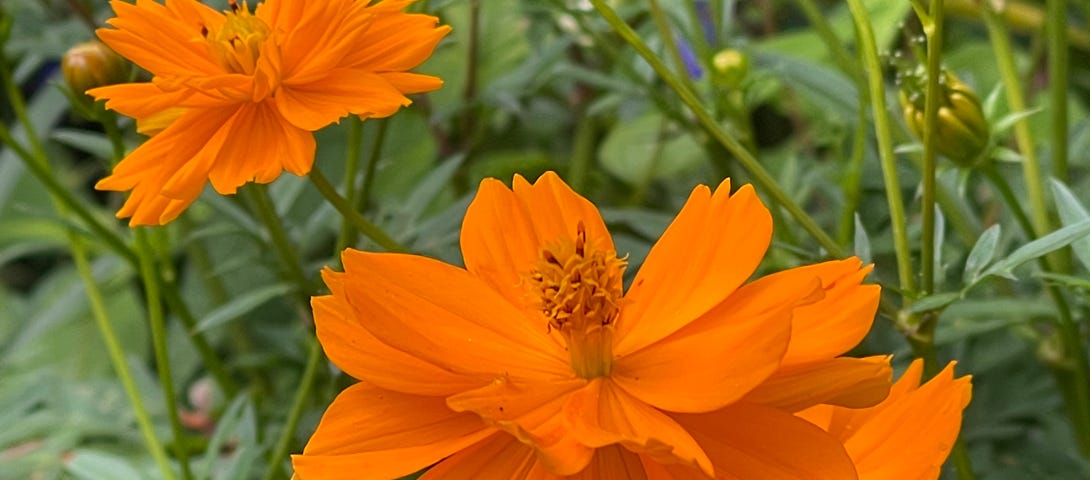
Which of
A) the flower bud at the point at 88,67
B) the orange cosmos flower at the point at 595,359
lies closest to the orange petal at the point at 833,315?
the orange cosmos flower at the point at 595,359

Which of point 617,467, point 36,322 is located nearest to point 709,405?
point 617,467

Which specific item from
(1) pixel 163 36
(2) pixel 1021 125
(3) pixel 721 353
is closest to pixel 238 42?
(1) pixel 163 36

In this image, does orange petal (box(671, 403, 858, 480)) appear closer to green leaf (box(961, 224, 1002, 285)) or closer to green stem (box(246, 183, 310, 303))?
green leaf (box(961, 224, 1002, 285))

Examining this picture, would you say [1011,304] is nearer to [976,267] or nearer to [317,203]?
[976,267]

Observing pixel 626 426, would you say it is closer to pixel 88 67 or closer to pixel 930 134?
pixel 930 134

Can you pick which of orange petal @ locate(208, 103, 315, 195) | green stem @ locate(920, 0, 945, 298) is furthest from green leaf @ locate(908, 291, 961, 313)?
orange petal @ locate(208, 103, 315, 195)
